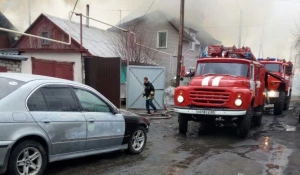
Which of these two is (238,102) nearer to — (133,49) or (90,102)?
(90,102)

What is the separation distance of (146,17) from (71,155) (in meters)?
25.9

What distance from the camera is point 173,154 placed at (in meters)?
6.87

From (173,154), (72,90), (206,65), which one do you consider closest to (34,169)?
(72,90)

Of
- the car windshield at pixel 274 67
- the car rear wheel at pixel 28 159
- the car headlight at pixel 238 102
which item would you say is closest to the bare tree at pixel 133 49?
the car windshield at pixel 274 67

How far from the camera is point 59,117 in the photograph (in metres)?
4.98

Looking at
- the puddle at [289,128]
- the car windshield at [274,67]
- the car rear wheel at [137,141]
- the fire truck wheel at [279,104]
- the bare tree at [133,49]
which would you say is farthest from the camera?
the bare tree at [133,49]

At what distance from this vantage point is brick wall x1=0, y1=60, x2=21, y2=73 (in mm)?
10097

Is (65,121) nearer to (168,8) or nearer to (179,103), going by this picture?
(179,103)

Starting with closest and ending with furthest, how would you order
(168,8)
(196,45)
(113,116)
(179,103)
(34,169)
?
(34,169), (113,116), (179,103), (168,8), (196,45)

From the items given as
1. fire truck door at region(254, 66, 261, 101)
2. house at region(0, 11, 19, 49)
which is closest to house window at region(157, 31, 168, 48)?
house at region(0, 11, 19, 49)

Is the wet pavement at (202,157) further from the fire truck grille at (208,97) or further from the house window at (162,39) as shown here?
the house window at (162,39)

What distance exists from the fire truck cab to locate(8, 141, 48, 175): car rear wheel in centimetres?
463

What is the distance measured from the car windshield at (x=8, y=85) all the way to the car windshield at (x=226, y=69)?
6.13 m

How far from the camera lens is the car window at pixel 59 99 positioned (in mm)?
5000
